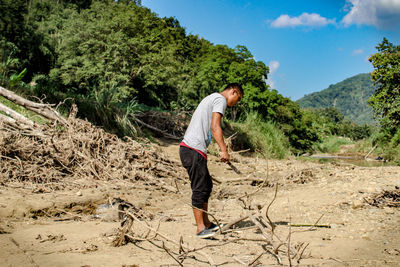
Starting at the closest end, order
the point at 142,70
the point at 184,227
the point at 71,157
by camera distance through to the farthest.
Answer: the point at 184,227 < the point at 71,157 < the point at 142,70

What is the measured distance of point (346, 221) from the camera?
4234 millimetres

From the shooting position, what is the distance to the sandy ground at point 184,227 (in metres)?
2.80

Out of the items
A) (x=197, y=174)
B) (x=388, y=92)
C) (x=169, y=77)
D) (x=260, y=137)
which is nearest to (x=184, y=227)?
(x=197, y=174)

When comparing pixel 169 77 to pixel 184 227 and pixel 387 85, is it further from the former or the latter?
pixel 184 227

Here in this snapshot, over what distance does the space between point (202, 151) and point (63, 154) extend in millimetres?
3650

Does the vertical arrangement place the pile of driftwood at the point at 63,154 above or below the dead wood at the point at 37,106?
below

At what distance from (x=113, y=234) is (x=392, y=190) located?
4.61 m

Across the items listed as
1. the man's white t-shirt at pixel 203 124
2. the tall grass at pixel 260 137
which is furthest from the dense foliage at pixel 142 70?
the man's white t-shirt at pixel 203 124

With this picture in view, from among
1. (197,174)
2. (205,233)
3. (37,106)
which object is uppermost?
(37,106)

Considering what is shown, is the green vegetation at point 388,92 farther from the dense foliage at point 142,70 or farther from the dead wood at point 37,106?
the dead wood at point 37,106

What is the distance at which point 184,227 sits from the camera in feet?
13.3

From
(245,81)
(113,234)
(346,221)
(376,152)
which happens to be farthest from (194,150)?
(376,152)

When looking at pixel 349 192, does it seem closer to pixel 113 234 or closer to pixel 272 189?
pixel 272 189

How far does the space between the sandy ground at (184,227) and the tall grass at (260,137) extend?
6938mm
